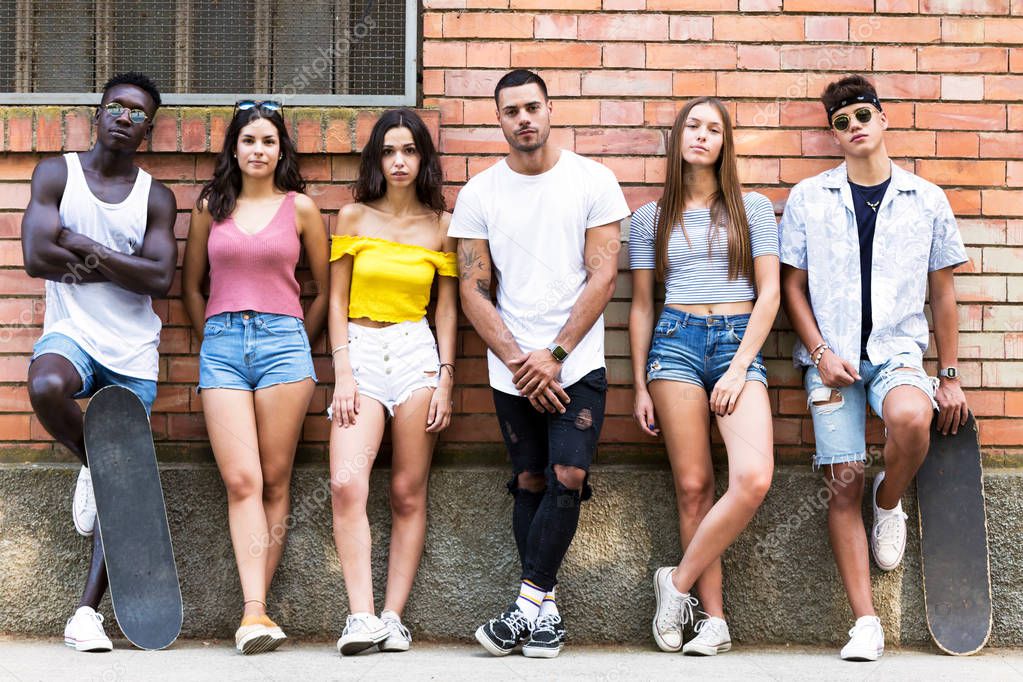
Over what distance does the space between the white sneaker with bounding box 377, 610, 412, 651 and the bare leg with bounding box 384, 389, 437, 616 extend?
51mm

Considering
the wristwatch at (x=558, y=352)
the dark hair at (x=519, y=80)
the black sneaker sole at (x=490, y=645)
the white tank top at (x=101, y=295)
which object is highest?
the dark hair at (x=519, y=80)

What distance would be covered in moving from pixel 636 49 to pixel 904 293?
1517 millimetres

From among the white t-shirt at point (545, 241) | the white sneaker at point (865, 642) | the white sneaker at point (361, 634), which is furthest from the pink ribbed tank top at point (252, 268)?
the white sneaker at point (865, 642)

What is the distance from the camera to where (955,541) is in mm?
4473

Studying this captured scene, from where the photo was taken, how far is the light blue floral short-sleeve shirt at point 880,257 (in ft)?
14.3

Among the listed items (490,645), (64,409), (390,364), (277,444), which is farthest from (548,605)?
(64,409)

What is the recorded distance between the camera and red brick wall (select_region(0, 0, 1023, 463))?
4680 mm

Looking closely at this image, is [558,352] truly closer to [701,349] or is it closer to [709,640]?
[701,349]

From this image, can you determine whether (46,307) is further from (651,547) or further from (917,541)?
(917,541)

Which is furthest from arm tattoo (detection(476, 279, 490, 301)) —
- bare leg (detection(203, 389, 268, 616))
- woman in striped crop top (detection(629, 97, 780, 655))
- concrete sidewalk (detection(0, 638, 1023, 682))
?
concrete sidewalk (detection(0, 638, 1023, 682))

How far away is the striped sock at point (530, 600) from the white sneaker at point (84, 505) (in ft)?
5.83

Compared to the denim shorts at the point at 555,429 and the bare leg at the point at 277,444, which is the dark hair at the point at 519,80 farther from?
the bare leg at the point at 277,444

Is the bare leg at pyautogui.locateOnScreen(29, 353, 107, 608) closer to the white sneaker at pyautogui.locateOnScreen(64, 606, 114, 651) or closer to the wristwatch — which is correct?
the white sneaker at pyautogui.locateOnScreen(64, 606, 114, 651)

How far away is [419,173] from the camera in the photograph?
14.8 feet
